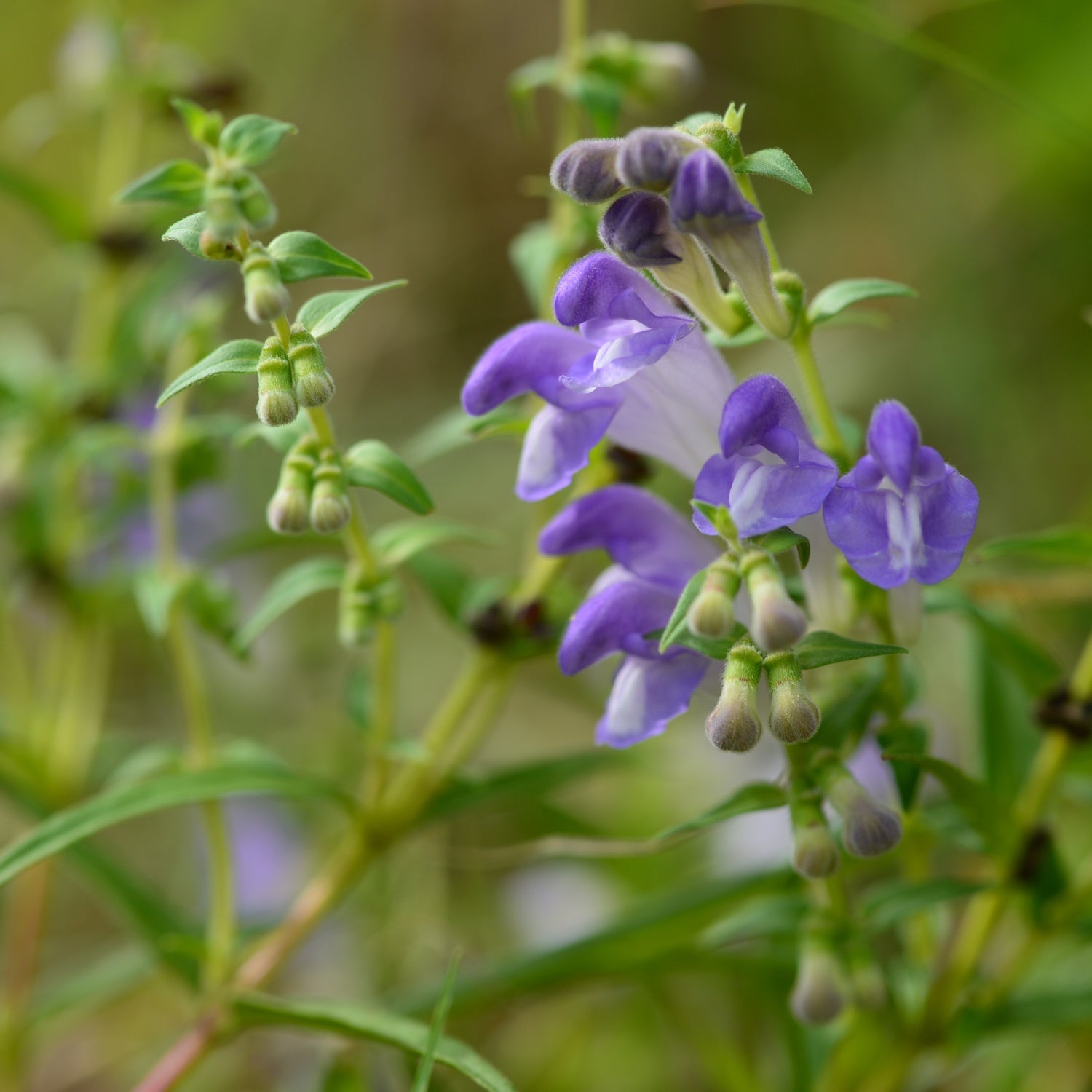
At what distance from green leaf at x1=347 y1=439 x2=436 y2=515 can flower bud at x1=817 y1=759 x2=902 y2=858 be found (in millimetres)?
524

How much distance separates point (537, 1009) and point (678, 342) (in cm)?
201

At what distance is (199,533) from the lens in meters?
3.13

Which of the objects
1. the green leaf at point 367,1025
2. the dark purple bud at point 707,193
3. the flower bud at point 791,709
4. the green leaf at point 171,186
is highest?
the green leaf at point 171,186

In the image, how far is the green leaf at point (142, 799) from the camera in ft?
4.66

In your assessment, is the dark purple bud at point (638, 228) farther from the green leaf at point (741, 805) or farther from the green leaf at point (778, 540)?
the green leaf at point (741, 805)

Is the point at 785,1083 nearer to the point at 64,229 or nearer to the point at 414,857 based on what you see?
the point at 414,857

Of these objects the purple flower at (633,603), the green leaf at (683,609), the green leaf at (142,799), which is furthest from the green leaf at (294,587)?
the green leaf at (683,609)

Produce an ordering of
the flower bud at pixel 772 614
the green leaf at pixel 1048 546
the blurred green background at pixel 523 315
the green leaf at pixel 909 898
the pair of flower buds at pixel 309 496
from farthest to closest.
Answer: the blurred green background at pixel 523 315
the green leaf at pixel 909 898
the green leaf at pixel 1048 546
the pair of flower buds at pixel 309 496
the flower bud at pixel 772 614

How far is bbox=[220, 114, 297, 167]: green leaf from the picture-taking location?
131cm

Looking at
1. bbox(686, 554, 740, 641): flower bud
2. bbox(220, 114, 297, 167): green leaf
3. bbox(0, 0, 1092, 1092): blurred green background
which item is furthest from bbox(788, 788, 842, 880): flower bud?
bbox(220, 114, 297, 167): green leaf

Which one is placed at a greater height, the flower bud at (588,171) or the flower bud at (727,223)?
the flower bud at (588,171)

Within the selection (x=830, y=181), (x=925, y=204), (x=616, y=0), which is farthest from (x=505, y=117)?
(x=925, y=204)

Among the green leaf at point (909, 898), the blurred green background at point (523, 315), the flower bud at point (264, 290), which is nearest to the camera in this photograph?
the flower bud at point (264, 290)

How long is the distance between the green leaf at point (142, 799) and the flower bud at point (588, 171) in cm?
81
